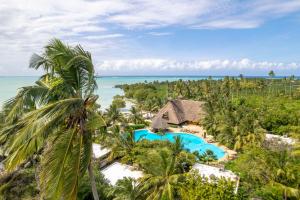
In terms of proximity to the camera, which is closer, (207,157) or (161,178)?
(161,178)

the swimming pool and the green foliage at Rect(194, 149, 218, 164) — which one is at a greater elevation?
the green foliage at Rect(194, 149, 218, 164)

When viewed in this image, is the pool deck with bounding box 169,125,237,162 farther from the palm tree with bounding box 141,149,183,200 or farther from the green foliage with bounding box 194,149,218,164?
the palm tree with bounding box 141,149,183,200

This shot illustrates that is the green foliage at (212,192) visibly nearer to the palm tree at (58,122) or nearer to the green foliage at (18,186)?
the palm tree at (58,122)

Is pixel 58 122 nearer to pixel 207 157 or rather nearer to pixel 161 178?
pixel 161 178

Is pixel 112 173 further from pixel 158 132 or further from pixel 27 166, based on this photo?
pixel 158 132

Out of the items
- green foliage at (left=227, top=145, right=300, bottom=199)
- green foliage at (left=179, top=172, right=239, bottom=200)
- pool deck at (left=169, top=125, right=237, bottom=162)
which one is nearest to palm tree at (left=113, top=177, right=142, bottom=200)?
green foliage at (left=179, top=172, right=239, bottom=200)

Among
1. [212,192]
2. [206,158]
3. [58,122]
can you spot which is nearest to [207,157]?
[206,158]
